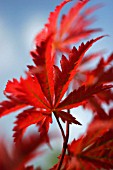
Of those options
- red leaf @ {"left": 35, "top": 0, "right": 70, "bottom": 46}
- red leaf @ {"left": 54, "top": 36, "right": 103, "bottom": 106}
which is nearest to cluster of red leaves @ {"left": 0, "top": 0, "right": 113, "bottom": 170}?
red leaf @ {"left": 54, "top": 36, "right": 103, "bottom": 106}

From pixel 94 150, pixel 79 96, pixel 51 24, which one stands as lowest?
pixel 94 150

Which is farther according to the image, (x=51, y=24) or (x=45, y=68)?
(x=51, y=24)

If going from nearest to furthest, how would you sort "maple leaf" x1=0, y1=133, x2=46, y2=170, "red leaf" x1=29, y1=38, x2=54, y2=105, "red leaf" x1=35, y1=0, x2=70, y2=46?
"maple leaf" x1=0, y1=133, x2=46, y2=170, "red leaf" x1=29, y1=38, x2=54, y2=105, "red leaf" x1=35, y1=0, x2=70, y2=46

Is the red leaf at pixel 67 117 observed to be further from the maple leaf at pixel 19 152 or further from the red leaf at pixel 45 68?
the maple leaf at pixel 19 152

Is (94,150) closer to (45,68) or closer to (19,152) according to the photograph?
(45,68)

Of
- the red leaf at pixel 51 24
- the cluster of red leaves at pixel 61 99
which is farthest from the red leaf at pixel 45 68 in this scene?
the red leaf at pixel 51 24

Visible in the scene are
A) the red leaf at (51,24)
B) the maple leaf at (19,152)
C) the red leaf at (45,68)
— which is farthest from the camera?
the red leaf at (51,24)

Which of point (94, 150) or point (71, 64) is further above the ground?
point (71, 64)

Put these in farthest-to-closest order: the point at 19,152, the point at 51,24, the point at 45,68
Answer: the point at 51,24
the point at 45,68
the point at 19,152

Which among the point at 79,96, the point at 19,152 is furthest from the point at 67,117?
the point at 19,152

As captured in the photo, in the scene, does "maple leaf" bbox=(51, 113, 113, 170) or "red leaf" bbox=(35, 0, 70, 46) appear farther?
"red leaf" bbox=(35, 0, 70, 46)

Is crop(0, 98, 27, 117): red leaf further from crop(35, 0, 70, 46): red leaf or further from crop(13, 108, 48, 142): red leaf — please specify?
crop(35, 0, 70, 46): red leaf
